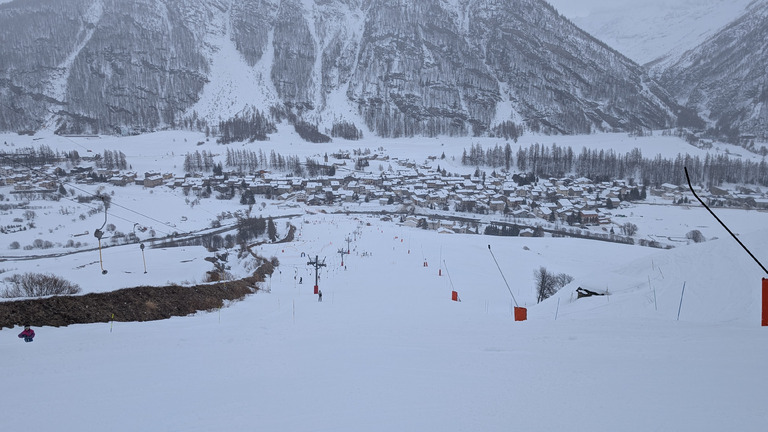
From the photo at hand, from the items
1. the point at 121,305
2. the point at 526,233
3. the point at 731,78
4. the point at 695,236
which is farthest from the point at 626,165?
the point at 731,78

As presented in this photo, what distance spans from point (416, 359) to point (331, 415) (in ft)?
4.60

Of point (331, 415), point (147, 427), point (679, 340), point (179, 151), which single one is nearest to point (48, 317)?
point (147, 427)

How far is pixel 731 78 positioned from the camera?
128 m

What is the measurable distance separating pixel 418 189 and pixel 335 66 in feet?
313

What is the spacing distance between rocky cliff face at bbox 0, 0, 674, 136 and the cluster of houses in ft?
176

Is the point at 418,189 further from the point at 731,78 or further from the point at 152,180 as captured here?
the point at 731,78

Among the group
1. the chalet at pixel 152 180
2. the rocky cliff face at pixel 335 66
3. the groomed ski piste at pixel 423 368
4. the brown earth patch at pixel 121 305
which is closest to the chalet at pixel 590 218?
the groomed ski piste at pixel 423 368

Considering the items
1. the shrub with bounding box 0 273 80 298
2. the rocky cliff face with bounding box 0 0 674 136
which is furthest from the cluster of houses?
the rocky cliff face with bounding box 0 0 674 136

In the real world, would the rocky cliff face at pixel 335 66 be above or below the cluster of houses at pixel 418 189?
above

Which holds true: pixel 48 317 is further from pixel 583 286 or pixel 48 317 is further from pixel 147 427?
pixel 583 286

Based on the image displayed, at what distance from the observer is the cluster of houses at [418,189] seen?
50569 mm

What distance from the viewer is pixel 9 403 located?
3.09 metres

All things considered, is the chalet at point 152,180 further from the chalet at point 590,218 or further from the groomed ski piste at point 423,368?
the chalet at point 590,218

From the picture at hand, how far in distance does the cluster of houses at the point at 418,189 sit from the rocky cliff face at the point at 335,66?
53.5 metres
